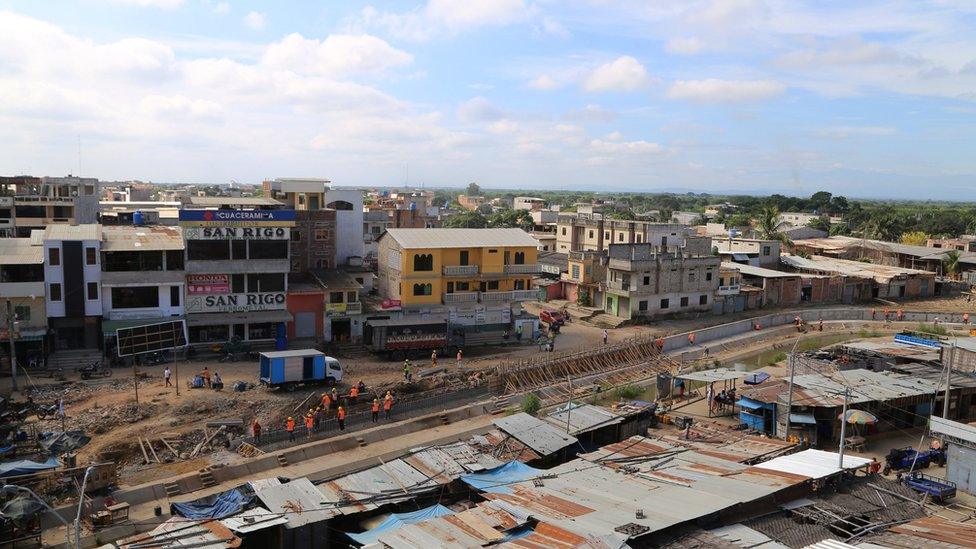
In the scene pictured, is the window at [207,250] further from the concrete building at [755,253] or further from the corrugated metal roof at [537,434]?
the concrete building at [755,253]

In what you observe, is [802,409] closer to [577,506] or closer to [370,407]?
[577,506]

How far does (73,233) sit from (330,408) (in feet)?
58.8

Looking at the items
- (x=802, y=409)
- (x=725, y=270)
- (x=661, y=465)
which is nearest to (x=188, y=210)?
(x=661, y=465)

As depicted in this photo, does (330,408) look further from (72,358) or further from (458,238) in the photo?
(458,238)

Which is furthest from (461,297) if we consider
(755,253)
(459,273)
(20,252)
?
(755,253)

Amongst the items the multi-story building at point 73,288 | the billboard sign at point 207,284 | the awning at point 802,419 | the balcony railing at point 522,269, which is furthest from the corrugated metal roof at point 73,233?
the awning at point 802,419

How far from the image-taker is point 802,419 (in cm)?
2928

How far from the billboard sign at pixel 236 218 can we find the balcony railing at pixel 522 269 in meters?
14.0

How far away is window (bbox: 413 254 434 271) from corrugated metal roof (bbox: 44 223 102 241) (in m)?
17.2

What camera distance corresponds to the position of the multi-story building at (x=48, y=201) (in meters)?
58.5

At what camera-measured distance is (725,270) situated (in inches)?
2442

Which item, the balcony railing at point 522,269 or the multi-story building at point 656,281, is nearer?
the balcony railing at point 522,269

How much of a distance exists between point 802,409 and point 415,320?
22268 mm

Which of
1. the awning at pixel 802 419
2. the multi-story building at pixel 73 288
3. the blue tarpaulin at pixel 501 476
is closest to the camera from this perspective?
the blue tarpaulin at pixel 501 476
